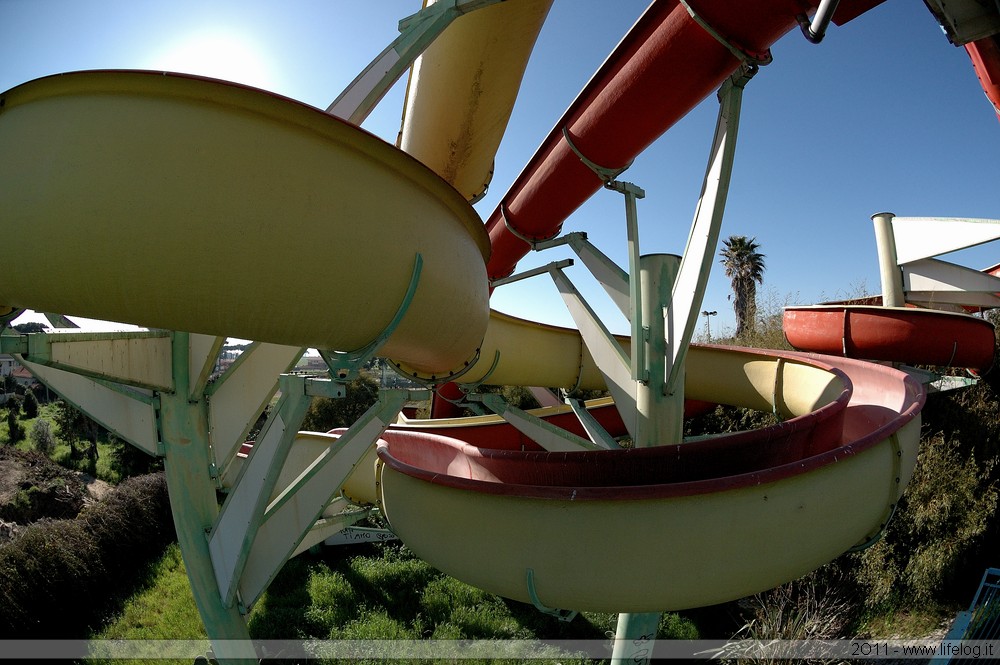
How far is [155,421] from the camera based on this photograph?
14.4 ft

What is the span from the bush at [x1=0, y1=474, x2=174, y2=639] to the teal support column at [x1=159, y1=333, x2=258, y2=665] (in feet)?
26.1

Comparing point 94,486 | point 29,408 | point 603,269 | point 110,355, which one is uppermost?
point 603,269

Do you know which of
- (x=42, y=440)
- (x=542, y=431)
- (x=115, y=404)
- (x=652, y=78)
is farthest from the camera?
(x=42, y=440)

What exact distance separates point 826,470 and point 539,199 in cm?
361

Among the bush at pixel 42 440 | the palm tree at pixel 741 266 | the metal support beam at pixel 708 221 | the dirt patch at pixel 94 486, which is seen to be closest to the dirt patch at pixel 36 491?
the dirt patch at pixel 94 486

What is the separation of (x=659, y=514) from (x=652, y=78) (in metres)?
2.82

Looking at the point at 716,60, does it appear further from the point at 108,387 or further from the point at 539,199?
the point at 108,387

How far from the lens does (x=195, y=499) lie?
4.28 meters

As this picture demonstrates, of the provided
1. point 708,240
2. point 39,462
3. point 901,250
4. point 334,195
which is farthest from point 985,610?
point 39,462

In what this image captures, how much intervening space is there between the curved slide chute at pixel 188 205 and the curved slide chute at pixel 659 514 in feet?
4.81

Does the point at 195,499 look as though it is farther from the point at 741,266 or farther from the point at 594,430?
the point at 741,266

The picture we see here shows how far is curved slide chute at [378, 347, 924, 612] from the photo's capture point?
2.46 meters

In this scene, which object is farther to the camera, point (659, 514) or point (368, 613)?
point (368, 613)

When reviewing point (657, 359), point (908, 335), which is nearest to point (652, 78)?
point (657, 359)
